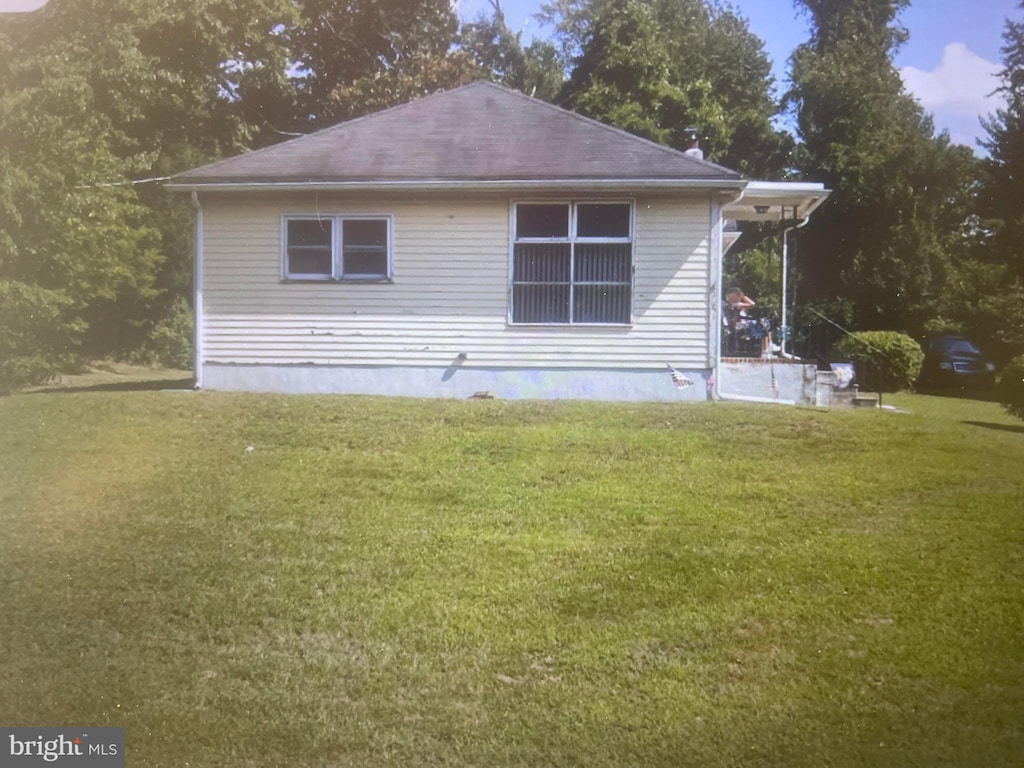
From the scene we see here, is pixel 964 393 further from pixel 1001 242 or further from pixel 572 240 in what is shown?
pixel 572 240

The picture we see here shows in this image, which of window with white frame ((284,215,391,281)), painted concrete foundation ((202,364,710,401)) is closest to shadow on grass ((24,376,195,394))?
painted concrete foundation ((202,364,710,401))

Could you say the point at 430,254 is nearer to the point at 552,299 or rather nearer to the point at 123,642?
the point at 552,299

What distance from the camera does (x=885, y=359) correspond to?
458 inches

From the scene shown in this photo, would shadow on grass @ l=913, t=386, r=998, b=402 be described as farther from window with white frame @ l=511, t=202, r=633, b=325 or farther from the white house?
window with white frame @ l=511, t=202, r=633, b=325

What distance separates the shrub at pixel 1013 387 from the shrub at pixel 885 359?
2.43m

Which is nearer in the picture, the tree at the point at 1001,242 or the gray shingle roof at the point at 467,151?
the tree at the point at 1001,242

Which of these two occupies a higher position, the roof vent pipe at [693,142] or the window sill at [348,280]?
the roof vent pipe at [693,142]

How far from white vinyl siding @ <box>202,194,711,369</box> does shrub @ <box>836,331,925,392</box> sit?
202 centimetres

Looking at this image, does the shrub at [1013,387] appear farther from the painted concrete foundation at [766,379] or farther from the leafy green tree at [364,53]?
the leafy green tree at [364,53]

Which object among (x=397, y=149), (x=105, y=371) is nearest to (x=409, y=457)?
(x=397, y=149)

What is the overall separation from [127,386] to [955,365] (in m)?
10.1

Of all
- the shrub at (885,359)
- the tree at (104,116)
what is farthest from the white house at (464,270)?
the shrub at (885,359)

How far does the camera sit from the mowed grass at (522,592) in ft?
14.8

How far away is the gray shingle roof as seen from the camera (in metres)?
11.1
